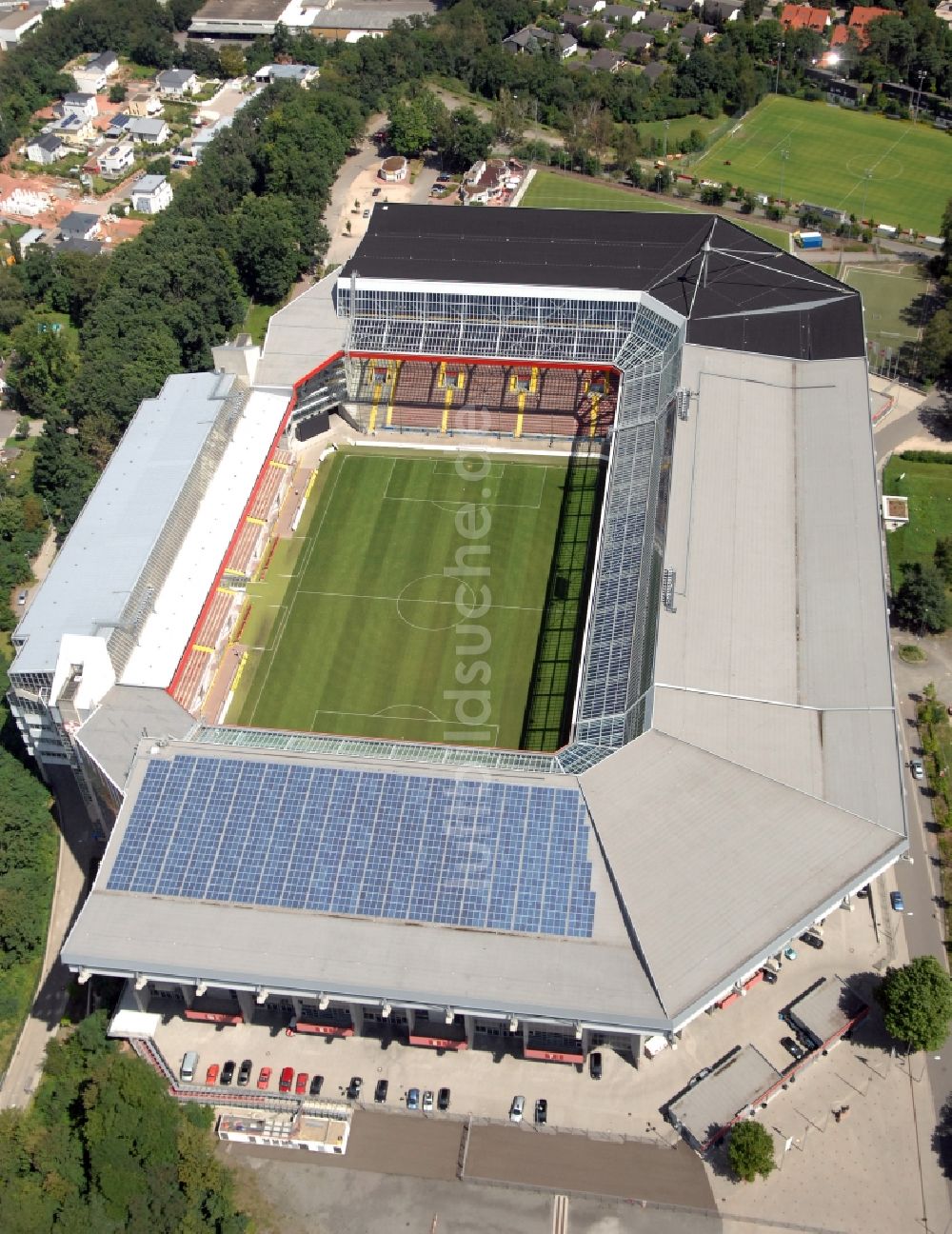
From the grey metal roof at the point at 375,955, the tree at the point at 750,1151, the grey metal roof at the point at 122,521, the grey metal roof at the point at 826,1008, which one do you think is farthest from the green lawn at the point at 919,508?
the grey metal roof at the point at 122,521

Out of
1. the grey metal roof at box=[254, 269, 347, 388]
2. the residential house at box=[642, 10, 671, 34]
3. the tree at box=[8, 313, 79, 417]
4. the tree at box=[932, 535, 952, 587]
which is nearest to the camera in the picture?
the tree at box=[932, 535, 952, 587]

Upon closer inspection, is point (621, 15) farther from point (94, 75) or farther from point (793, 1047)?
point (793, 1047)

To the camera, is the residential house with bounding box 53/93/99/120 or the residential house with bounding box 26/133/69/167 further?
the residential house with bounding box 53/93/99/120

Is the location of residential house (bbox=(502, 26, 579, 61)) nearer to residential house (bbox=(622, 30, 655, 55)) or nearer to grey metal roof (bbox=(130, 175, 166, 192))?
residential house (bbox=(622, 30, 655, 55))

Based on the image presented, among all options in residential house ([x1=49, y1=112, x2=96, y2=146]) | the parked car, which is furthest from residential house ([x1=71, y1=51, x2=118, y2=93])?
the parked car

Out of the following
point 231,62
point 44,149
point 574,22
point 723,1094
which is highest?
point 574,22

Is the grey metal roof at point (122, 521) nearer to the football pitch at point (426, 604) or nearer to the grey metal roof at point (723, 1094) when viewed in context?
the football pitch at point (426, 604)

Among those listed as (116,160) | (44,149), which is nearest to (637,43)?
(116,160)
